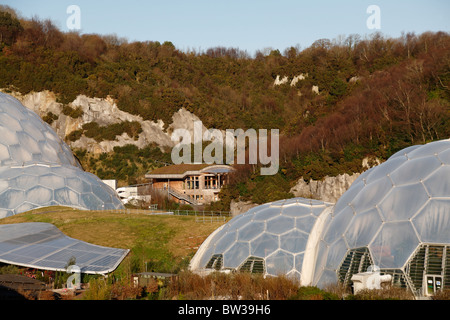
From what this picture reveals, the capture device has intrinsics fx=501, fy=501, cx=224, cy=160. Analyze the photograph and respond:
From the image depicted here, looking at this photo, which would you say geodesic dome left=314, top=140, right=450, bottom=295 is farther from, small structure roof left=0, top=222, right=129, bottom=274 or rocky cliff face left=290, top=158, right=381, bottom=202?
rocky cliff face left=290, top=158, right=381, bottom=202

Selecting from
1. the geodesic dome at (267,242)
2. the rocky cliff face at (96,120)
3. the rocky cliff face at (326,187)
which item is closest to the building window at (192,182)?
the rocky cliff face at (326,187)

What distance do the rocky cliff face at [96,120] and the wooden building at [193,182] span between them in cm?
1346

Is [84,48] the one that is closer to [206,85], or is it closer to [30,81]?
A: [30,81]

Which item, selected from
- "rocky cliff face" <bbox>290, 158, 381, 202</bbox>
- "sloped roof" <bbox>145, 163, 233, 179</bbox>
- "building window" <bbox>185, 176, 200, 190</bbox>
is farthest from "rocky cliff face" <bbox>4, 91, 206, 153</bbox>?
"rocky cliff face" <bbox>290, 158, 381, 202</bbox>

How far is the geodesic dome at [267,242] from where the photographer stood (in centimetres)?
1659

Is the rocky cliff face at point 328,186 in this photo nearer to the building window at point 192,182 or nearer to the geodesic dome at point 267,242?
the building window at point 192,182

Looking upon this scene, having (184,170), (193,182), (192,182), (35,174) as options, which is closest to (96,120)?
(184,170)

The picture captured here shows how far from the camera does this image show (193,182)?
53438mm

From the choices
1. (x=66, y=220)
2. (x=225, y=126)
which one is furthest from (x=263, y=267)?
(x=225, y=126)

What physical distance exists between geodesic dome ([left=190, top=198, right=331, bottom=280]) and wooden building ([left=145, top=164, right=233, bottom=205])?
32180 millimetres

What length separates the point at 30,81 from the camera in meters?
65.3

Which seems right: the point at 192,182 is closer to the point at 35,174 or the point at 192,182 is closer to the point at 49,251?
the point at 35,174

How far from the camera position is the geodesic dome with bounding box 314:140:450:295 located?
43.3 ft

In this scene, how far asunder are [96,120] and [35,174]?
34.6 m
